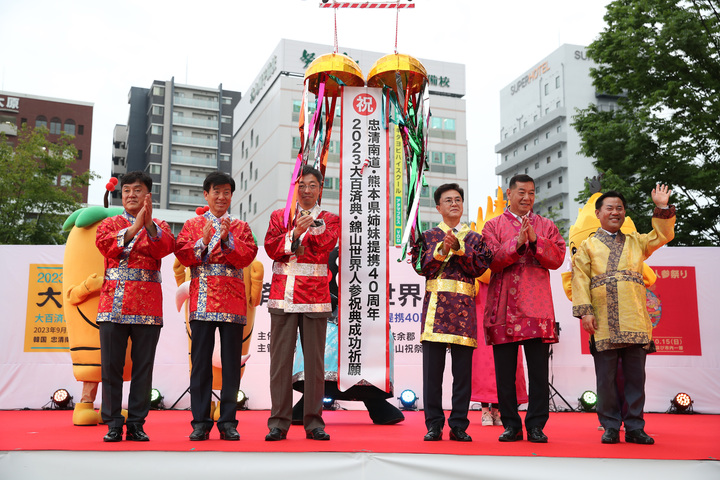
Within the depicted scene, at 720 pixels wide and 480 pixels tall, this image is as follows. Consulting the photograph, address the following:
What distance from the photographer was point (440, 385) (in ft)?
11.7

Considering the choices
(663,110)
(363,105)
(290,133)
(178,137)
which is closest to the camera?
(363,105)

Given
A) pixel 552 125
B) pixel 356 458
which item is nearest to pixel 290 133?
Answer: pixel 552 125

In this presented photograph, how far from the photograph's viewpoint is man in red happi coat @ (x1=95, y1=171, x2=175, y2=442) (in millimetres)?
3414

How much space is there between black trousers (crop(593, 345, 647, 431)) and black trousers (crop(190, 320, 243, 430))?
2.11 meters

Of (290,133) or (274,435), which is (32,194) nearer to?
(274,435)

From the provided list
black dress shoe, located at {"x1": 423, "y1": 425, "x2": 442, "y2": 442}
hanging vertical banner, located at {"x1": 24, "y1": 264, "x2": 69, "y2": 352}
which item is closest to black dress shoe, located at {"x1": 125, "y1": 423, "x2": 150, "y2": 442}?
black dress shoe, located at {"x1": 423, "y1": 425, "x2": 442, "y2": 442}

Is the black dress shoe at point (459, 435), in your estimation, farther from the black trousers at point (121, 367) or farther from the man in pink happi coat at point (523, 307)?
the black trousers at point (121, 367)

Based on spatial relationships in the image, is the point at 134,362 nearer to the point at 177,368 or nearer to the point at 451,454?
the point at 451,454

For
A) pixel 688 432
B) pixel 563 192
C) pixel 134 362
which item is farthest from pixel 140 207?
pixel 563 192

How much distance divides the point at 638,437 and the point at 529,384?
0.68 metres

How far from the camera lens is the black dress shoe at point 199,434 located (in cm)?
332

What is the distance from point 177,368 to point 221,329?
2813mm

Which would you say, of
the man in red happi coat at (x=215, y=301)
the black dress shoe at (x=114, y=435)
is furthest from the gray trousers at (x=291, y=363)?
the black dress shoe at (x=114, y=435)

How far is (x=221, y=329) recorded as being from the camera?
11.7 feet
